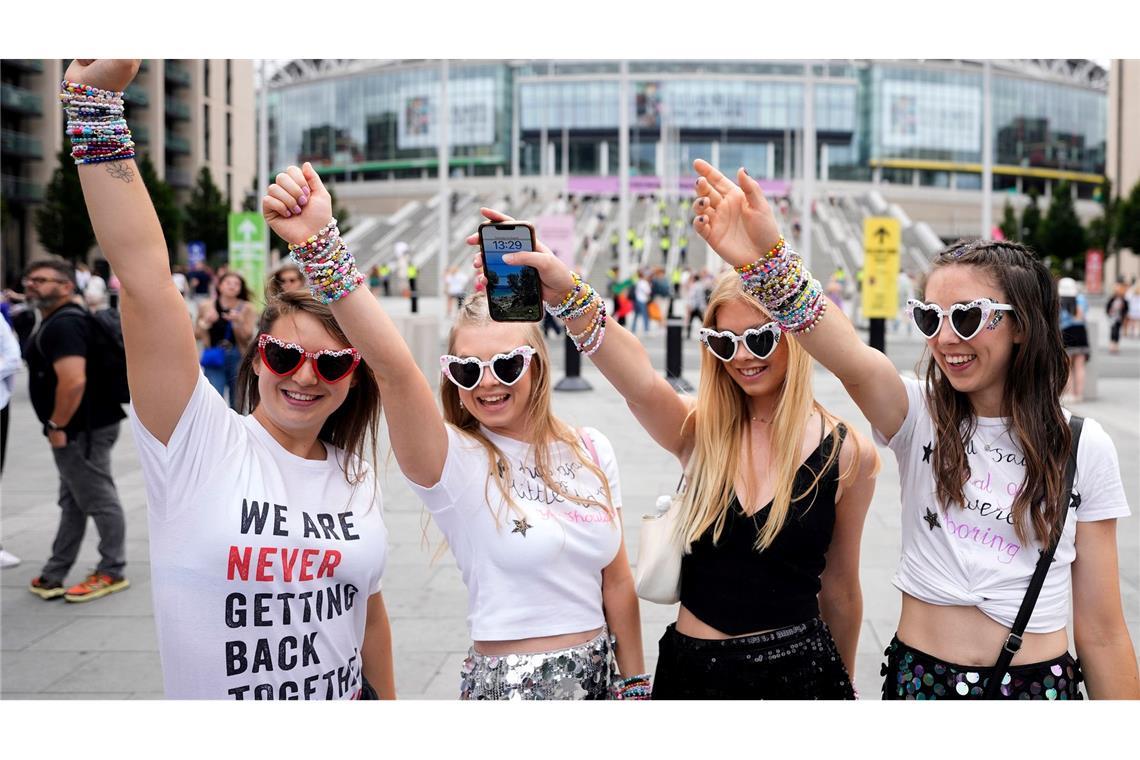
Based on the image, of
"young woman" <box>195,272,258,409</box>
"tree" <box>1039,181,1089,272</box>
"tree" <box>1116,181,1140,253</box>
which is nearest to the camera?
"young woman" <box>195,272,258,409</box>

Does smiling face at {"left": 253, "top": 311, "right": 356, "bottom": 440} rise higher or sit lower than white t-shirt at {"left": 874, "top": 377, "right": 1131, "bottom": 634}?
higher

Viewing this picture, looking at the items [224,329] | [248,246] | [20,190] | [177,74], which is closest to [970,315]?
[224,329]

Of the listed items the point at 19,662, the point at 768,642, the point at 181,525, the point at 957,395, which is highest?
the point at 957,395

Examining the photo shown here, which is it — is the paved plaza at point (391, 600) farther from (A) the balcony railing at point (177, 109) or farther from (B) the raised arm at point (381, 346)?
(A) the balcony railing at point (177, 109)

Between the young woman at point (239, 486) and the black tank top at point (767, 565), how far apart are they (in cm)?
73

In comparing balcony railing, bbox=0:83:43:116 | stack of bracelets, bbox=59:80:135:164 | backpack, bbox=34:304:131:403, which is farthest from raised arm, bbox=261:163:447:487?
balcony railing, bbox=0:83:43:116

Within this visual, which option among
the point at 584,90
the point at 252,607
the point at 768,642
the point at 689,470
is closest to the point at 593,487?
the point at 689,470

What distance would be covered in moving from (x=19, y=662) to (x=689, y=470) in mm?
3500

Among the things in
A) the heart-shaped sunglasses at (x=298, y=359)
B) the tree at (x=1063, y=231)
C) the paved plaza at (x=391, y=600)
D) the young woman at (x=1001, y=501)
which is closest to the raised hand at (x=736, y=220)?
the young woman at (x=1001, y=501)

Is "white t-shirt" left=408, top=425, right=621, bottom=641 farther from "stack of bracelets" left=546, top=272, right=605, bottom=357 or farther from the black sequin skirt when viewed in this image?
"stack of bracelets" left=546, top=272, right=605, bottom=357

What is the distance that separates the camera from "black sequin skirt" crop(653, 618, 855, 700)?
212 cm

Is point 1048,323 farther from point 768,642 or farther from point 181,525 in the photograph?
point 181,525

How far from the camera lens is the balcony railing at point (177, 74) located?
2036 inches

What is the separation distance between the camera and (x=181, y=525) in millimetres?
1965
